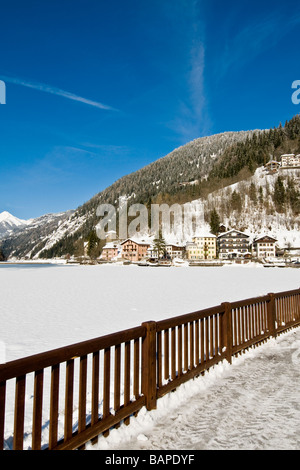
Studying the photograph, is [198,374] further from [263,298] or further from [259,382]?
[263,298]

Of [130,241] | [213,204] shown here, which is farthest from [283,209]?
[130,241]

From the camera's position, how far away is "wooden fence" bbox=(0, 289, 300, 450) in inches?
106

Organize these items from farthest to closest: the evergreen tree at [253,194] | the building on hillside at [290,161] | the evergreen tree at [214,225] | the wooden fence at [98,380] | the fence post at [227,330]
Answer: the building on hillside at [290,161]
the evergreen tree at [253,194]
the evergreen tree at [214,225]
the fence post at [227,330]
the wooden fence at [98,380]

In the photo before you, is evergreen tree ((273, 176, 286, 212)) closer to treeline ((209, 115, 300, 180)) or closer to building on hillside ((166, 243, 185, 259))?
treeline ((209, 115, 300, 180))

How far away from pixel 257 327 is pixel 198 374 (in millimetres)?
2859

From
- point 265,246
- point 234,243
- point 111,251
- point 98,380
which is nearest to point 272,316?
point 98,380

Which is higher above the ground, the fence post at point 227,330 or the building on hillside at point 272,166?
the building on hillside at point 272,166

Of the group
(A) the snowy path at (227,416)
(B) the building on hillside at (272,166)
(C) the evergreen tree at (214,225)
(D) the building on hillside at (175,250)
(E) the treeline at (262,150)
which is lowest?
(A) the snowy path at (227,416)

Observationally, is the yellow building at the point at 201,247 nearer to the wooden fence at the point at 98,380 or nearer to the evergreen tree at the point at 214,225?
the evergreen tree at the point at 214,225

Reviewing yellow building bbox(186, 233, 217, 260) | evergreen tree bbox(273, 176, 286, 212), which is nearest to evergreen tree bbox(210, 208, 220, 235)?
yellow building bbox(186, 233, 217, 260)

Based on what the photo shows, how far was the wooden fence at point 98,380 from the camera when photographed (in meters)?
2.69

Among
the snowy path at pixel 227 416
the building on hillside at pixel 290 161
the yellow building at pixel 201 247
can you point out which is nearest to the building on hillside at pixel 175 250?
the yellow building at pixel 201 247

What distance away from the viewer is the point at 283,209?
394 feet

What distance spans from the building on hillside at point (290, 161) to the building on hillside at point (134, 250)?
264 ft
